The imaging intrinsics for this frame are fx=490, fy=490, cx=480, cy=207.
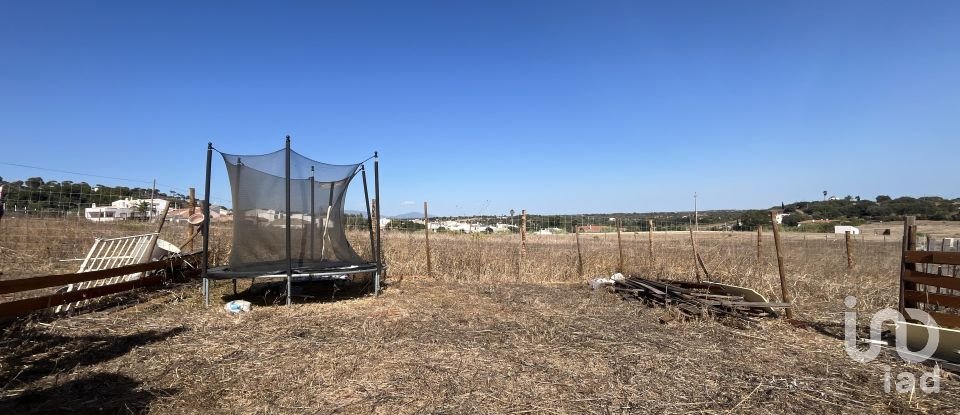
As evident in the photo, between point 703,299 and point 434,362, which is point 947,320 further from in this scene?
point 434,362

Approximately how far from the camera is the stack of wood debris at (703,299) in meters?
6.66

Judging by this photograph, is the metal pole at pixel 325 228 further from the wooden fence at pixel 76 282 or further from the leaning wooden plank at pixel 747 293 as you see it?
the leaning wooden plank at pixel 747 293

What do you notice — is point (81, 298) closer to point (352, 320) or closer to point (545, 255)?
point (352, 320)

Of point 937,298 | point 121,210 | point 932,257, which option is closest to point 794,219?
point 932,257

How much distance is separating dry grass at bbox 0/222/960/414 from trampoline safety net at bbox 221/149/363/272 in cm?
98

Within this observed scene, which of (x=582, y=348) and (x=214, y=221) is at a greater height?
(x=214, y=221)

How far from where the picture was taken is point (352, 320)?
20.7 feet

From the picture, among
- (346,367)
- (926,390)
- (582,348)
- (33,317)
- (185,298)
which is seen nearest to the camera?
(926,390)

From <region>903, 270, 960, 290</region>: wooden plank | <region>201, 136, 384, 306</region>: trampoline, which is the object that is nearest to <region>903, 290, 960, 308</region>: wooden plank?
<region>903, 270, 960, 290</region>: wooden plank

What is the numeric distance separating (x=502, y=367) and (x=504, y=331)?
1.40m

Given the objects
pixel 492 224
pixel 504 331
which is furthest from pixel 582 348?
pixel 492 224

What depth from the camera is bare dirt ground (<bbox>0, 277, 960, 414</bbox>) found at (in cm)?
356

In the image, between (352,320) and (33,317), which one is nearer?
(33,317)

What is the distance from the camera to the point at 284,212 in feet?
25.5
